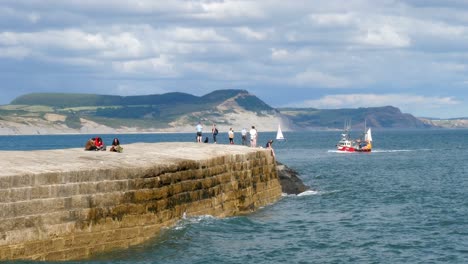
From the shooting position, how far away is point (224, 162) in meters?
33.9

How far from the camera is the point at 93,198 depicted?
23125 millimetres

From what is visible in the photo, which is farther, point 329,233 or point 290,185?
point 290,185

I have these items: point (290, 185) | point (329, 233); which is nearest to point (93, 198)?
point (329, 233)

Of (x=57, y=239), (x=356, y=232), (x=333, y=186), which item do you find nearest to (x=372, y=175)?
(x=333, y=186)

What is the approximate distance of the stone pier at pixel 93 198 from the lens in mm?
20984

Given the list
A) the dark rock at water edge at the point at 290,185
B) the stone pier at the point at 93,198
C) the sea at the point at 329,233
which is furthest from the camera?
the dark rock at water edge at the point at 290,185

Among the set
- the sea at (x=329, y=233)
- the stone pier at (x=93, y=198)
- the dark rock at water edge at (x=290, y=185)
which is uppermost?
the stone pier at (x=93, y=198)

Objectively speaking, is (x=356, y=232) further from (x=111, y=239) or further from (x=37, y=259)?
(x=37, y=259)

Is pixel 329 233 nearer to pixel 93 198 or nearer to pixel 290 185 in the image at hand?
pixel 93 198

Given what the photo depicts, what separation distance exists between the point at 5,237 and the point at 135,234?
5143mm

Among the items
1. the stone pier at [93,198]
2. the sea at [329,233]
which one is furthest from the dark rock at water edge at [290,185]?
the stone pier at [93,198]

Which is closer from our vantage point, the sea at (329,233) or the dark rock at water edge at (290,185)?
the sea at (329,233)

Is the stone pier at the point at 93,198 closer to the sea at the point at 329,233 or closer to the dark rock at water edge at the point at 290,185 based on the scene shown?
the sea at the point at 329,233

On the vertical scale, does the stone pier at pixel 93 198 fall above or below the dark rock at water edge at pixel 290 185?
above
